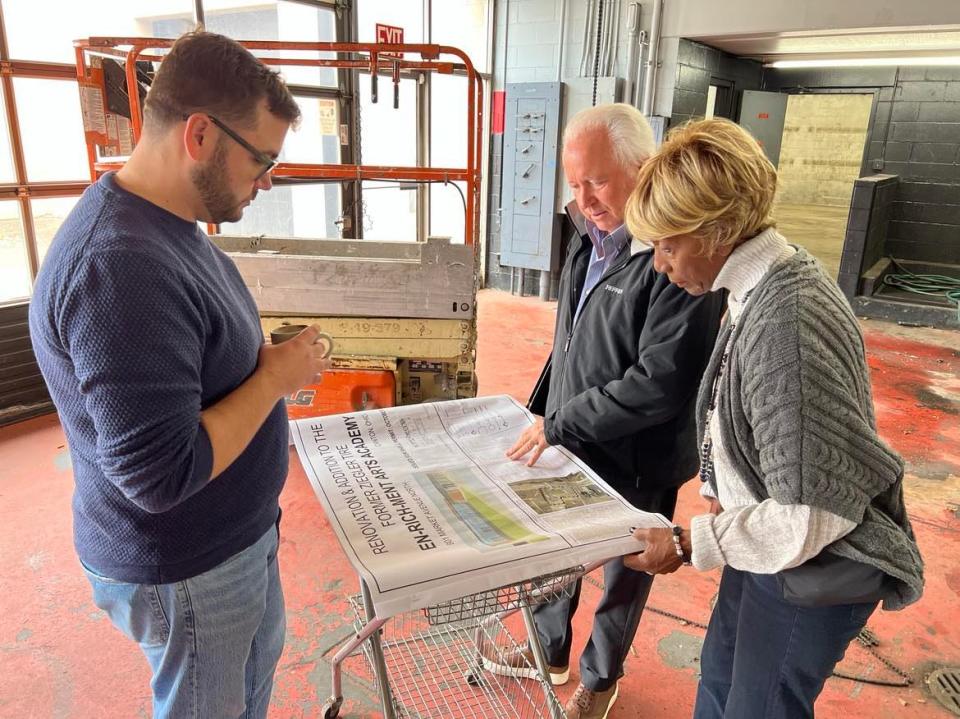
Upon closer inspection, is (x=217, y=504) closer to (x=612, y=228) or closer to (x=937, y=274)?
(x=612, y=228)

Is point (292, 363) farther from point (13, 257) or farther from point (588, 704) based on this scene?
point (13, 257)

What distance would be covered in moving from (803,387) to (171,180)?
925mm

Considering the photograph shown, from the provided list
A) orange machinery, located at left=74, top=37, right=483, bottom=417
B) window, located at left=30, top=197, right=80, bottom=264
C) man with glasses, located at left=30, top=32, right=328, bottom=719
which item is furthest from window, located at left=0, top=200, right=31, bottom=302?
man with glasses, located at left=30, top=32, right=328, bottom=719

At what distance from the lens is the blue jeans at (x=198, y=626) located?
1042 mm

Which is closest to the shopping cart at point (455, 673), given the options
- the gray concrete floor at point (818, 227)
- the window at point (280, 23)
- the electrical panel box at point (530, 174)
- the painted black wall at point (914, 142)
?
the window at point (280, 23)

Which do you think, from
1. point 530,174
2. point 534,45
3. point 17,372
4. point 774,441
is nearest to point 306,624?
point 774,441

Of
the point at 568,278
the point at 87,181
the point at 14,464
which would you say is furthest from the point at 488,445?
the point at 87,181

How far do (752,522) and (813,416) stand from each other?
19 centimetres

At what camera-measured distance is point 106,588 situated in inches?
40.9

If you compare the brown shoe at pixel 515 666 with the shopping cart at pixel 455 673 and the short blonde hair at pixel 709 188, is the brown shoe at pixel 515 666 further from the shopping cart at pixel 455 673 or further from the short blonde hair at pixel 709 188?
the short blonde hair at pixel 709 188

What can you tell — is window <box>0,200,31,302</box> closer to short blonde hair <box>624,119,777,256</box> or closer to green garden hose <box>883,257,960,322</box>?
short blonde hair <box>624,119,777,256</box>

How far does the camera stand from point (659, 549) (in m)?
1.11

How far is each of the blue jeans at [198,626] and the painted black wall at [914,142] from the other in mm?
7959

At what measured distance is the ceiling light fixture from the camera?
6.50 meters
